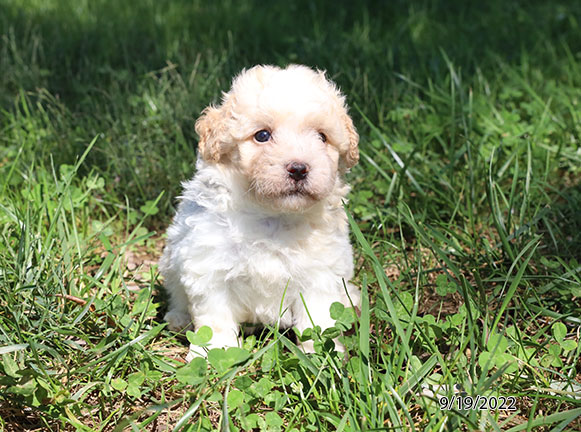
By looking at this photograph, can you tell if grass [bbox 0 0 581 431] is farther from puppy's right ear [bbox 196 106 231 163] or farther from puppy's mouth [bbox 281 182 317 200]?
puppy's right ear [bbox 196 106 231 163]

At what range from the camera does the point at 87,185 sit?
167 inches

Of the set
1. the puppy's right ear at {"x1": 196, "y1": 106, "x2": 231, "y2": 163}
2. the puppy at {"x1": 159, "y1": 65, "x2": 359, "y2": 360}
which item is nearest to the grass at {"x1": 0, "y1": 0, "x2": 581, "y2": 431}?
the puppy at {"x1": 159, "y1": 65, "x2": 359, "y2": 360}

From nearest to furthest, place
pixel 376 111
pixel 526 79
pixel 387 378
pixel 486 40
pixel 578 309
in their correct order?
pixel 387 378 < pixel 578 309 < pixel 376 111 < pixel 526 79 < pixel 486 40

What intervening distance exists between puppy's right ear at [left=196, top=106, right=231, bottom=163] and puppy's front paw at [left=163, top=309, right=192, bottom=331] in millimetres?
881

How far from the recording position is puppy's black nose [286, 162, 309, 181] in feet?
9.16

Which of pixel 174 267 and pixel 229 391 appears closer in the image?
pixel 229 391

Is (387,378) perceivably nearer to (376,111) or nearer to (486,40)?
(376,111)

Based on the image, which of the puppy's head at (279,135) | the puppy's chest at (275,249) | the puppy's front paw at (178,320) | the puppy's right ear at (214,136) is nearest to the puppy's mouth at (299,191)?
the puppy's head at (279,135)

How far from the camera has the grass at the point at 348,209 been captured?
8.61 feet

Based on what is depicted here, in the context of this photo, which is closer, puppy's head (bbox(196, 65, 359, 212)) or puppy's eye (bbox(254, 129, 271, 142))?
puppy's head (bbox(196, 65, 359, 212))

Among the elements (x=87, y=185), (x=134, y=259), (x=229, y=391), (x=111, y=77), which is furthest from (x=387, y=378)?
(x=111, y=77)

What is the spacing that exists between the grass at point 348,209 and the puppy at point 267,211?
0.24 m

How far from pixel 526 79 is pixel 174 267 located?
3.87 m
